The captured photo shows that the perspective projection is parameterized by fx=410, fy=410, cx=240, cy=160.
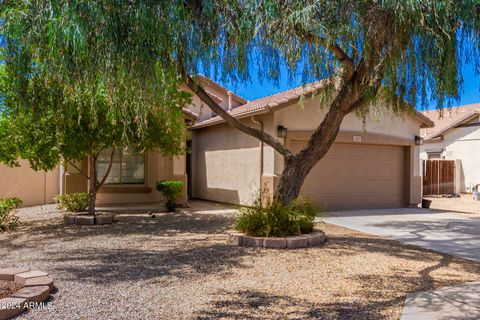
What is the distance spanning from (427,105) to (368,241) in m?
3.06

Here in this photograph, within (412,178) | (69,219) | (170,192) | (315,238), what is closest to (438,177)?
(412,178)

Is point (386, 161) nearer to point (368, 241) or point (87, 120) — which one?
point (368, 241)

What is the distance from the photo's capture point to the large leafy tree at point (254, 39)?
520 cm

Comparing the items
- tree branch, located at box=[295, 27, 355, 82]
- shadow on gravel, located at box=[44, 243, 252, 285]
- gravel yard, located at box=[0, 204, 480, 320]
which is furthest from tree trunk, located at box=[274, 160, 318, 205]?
tree branch, located at box=[295, 27, 355, 82]

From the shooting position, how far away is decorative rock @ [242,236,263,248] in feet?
25.1

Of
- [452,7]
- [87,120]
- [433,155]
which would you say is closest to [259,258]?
[452,7]

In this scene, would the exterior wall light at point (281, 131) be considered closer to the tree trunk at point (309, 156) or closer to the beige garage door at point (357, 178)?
the beige garage door at point (357, 178)

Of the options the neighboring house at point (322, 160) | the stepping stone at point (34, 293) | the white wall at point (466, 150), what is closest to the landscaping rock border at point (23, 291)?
the stepping stone at point (34, 293)

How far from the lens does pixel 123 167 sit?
47.9 feet

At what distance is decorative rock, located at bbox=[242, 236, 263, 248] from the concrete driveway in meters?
3.35

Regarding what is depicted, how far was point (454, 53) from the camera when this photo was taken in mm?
6184

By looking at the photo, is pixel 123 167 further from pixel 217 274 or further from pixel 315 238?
pixel 217 274

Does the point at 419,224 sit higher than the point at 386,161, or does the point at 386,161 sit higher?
the point at 386,161

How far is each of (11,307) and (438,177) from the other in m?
22.4
